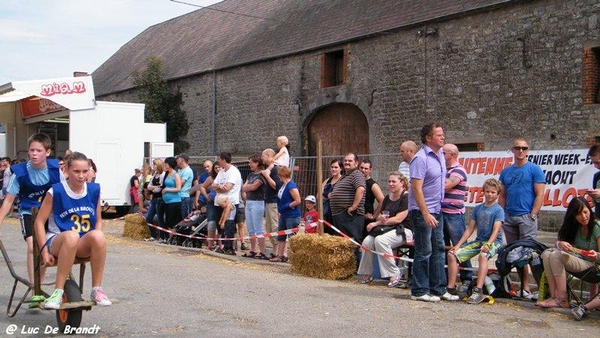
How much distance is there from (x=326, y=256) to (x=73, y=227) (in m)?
4.56

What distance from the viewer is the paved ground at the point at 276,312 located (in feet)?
22.5

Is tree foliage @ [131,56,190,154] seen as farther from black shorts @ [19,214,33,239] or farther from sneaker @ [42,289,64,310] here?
sneaker @ [42,289,64,310]

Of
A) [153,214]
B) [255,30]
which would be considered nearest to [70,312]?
[153,214]

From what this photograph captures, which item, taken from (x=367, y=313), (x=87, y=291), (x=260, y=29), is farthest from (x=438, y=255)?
(x=260, y=29)

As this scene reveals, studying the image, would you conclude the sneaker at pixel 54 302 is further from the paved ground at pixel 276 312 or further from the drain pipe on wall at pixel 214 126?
the drain pipe on wall at pixel 214 126

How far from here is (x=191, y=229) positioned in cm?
1557

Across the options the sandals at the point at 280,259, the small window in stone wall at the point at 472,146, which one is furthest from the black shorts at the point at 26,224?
the small window in stone wall at the point at 472,146

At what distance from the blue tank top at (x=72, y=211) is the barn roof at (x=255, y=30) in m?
A: 14.6

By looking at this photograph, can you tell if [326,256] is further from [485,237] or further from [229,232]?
[229,232]

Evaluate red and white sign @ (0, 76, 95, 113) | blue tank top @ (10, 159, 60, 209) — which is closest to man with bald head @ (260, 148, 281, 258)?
blue tank top @ (10, 159, 60, 209)

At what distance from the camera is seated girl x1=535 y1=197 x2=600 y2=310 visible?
795 cm

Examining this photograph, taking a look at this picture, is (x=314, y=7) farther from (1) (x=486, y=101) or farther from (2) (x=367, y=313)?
(2) (x=367, y=313)

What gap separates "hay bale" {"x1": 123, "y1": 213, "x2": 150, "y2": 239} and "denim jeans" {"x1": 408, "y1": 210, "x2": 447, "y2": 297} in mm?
9273

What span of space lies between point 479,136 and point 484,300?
11.4m
